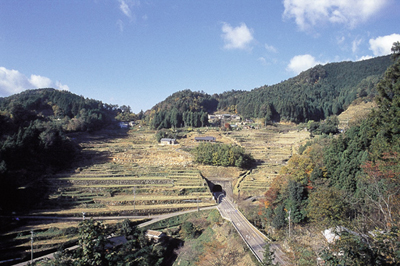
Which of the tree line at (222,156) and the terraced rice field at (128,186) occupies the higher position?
the tree line at (222,156)

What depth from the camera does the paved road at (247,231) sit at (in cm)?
1685

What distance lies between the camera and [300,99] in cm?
7712

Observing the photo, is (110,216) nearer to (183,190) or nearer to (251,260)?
(183,190)

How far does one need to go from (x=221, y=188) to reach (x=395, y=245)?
29.0 meters

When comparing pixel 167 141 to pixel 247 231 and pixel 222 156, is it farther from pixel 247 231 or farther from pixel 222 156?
pixel 247 231

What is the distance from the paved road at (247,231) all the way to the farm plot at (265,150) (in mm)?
3777

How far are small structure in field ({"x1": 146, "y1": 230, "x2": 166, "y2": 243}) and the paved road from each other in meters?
6.69

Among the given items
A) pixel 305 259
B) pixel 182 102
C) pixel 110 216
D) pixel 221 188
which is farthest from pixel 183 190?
pixel 182 102

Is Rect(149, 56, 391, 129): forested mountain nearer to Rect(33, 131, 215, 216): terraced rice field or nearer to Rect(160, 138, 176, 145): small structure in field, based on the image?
Rect(160, 138, 176, 145): small structure in field

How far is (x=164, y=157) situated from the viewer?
138 feet

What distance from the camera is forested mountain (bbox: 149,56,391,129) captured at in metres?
67.4

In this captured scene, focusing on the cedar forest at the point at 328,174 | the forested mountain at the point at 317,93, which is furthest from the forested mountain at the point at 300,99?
the cedar forest at the point at 328,174

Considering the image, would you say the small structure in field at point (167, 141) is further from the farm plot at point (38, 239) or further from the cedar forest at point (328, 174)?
the farm plot at point (38, 239)

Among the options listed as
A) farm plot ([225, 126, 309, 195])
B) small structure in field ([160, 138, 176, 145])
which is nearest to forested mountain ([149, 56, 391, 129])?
farm plot ([225, 126, 309, 195])
